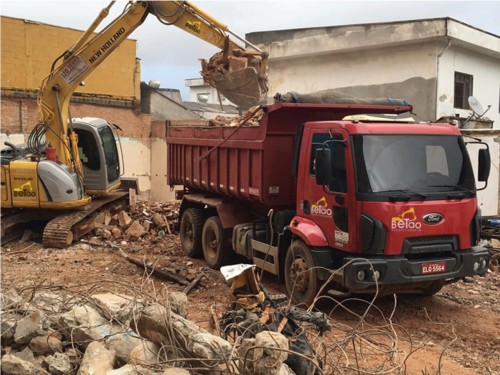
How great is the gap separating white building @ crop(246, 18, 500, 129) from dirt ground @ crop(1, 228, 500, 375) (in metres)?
8.12

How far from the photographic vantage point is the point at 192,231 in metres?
10.2

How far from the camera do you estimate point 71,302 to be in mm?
4945

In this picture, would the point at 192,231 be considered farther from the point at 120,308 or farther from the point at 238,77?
the point at 120,308

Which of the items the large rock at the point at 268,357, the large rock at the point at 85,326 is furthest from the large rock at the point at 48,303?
the large rock at the point at 268,357

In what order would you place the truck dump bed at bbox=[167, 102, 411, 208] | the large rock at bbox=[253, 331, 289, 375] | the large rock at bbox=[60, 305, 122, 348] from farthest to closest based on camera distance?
the truck dump bed at bbox=[167, 102, 411, 208] < the large rock at bbox=[60, 305, 122, 348] < the large rock at bbox=[253, 331, 289, 375]

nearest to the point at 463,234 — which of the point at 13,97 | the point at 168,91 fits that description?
the point at 13,97

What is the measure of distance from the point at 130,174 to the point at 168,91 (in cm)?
711

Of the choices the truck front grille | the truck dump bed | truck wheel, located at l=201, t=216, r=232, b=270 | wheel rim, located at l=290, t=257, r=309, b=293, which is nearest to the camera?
the truck front grille

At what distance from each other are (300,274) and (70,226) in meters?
5.77

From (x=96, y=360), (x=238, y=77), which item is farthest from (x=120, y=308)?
(x=238, y=77)

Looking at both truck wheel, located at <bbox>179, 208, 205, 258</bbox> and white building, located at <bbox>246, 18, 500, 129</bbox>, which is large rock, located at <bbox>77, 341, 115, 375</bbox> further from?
white building, located at <bbox>246, 18, 500, 129</bbox>

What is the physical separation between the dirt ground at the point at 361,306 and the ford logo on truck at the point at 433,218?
106 cm

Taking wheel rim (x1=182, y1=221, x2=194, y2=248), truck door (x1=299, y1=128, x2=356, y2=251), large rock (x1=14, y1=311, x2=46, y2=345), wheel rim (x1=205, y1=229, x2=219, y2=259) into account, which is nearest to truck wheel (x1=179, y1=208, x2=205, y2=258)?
wheel rim (x1=182, y1=221, x2=194, y2=248)

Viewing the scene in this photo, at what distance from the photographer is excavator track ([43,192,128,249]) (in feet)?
34.3
